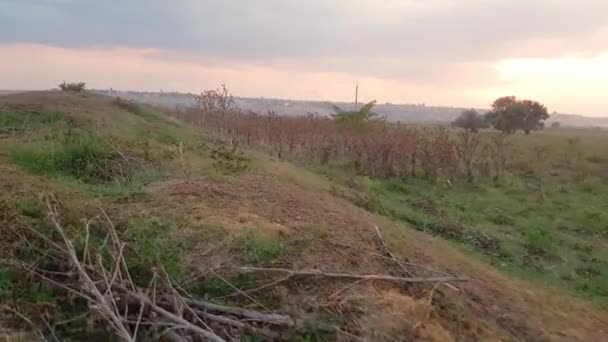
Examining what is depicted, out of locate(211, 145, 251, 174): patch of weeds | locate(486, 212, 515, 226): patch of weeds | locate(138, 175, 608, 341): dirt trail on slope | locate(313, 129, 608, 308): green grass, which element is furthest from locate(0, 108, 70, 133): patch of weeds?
locate(486, 212, 515, 226): patch of weeds

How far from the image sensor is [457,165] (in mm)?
13102

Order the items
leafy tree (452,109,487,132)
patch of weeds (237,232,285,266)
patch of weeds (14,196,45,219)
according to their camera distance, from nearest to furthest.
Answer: patch of weeds (237,232,285,266), patch of weeds (14,196,45,219), leafy tree (452,109,487,132)

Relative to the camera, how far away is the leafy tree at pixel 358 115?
1673 centimetres

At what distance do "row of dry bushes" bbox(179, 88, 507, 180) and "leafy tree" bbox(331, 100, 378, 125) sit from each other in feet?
3.04

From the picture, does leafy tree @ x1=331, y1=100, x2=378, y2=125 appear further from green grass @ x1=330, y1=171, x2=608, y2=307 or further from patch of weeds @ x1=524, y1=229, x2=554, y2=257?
patch of weeds @ x1=524, y1=229, x2=554, y2=257

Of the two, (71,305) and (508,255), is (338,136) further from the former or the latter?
(71,305)

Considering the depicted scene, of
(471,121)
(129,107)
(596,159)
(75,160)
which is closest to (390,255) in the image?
(75,160)

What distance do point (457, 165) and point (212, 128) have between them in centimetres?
572

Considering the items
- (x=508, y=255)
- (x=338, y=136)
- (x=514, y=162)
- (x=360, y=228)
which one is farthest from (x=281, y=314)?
→ (x=514, y=162)

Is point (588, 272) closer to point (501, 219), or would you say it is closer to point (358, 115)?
point (501, 219)

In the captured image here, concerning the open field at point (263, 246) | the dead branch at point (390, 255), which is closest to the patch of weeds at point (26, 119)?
the open field at point (263, 246)

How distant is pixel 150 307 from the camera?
3500 millimetres

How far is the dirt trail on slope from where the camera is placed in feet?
13.1

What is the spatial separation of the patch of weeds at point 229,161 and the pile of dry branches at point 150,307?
366 cm
